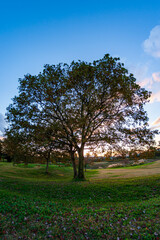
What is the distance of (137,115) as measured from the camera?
78.5 feet

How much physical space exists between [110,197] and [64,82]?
17.8m

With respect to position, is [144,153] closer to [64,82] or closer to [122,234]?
[64,82]

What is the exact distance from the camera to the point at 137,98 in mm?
24219

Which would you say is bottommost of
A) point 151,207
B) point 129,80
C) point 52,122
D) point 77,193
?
point 77,193

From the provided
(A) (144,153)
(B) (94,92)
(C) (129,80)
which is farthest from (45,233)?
(C) (129,80)

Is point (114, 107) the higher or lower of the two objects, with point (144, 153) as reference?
higher

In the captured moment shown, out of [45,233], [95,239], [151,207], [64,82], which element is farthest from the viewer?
[64,82]

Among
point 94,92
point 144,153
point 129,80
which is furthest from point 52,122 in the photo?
point 144,153

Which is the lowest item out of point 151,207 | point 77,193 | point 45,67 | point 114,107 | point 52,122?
point 77,193

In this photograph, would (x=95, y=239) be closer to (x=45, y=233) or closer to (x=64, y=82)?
(x=45, y=233)

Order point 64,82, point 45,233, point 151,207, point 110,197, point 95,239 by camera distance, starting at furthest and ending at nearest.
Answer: point 64,82 < point 110,197 < point 151,207 < point 45,233 < point 95,239

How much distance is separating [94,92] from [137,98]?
24.8ft

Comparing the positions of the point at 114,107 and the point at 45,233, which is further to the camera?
the point at 114,107

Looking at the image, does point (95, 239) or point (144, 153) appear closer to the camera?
point (95, 239)
